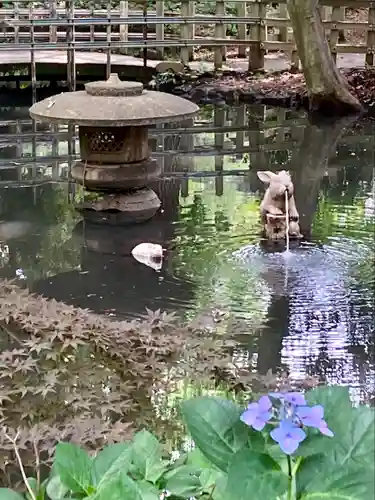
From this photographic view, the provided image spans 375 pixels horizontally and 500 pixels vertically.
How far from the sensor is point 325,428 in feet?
3.39

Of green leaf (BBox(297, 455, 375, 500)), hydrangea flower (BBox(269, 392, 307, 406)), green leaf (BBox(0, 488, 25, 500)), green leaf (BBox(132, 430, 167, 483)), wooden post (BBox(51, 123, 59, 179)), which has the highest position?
hydrangea flower (BBox(269, 392, 307, 406))

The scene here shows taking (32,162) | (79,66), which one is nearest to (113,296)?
(32,162)

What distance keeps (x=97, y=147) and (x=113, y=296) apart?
237cm

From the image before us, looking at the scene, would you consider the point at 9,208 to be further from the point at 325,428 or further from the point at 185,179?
the point at 325,428

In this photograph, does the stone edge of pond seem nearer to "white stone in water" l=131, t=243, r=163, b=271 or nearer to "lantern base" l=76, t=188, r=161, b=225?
"lantern base" l=76, t=188, r=161, b=225

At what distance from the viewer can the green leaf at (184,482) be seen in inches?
51.7

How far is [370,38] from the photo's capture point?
15047 mm

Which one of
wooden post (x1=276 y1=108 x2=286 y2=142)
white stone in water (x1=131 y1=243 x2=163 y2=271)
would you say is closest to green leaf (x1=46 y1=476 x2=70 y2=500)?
white stone in water (x1=131 y1=243 x2=163 y2=271)

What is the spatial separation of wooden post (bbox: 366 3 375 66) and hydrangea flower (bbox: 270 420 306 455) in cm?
1460

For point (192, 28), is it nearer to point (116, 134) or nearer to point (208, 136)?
point (208, 136)

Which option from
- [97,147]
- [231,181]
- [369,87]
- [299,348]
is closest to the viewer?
[299,348]

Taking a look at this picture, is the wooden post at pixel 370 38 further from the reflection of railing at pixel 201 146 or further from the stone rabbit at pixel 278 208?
the stone rabbit at pixel 278 208

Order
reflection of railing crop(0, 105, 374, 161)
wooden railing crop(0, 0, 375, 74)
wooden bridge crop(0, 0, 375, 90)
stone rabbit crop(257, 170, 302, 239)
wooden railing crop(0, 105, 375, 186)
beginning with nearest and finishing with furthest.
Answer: stone rabbit crop(257, 170, 302, 239)
wooden railing crop(0, 105, 375, 186)
reflection of railing crop(0, 105, 374, 161)
wooden railing crop(0, 0, 375, 74)
wooden bridge crop(0, 0, 375, 90)

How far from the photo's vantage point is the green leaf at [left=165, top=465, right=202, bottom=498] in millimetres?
1313
